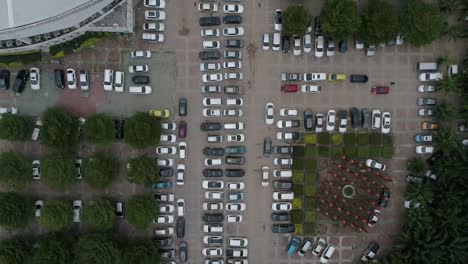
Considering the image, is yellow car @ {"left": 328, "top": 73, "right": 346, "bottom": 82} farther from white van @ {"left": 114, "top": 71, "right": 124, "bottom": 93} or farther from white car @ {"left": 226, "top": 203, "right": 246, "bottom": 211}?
white van @ {"left": 114, "top": 71, "right": 124, "bottom": 93}

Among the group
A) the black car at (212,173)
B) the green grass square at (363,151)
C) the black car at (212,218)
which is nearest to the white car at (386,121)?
the green grass square at (363,151)

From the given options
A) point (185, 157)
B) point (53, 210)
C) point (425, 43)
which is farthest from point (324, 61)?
point (53, 210)

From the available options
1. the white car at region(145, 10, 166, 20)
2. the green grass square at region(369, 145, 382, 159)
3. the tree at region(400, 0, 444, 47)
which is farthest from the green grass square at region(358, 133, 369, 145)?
the white car at region(145, 10, 166, 20)

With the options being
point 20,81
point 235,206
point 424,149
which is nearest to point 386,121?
point 424,149

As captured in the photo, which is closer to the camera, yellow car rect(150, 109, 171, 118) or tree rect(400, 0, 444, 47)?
tree rect(400, 0, 444, 47)

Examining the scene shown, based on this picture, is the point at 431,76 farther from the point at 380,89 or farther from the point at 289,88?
the point at 289,88
